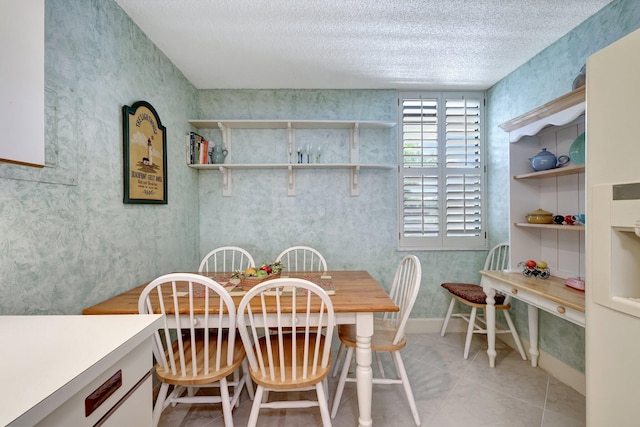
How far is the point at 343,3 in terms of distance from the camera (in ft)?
5.52

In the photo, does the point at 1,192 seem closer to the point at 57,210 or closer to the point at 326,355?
the point at 57,210

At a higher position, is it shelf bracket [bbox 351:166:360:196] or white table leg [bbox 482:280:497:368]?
shelf bracket [bbox 351:166:360:196]

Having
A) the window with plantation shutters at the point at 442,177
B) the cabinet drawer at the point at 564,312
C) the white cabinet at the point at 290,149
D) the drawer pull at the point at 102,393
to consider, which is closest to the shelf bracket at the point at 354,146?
the white cabinet at the point at 290,149

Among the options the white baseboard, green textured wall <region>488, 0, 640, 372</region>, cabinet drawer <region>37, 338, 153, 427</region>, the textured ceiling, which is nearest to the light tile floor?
the white baseboard

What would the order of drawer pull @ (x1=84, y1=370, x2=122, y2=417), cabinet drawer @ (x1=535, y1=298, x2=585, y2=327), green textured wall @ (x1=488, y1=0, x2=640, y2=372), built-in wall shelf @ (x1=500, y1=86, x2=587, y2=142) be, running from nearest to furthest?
drawer pull @ (x1=84, y1=370, x2=122, y2=417), cabinet drawer @ (x1=535, y1=298, x2=585, y2=327), built-in wall shelf @ (x1=500, y1=86, x2=587, y2=142), green textured wall @ (x1=488, y1=0, x2=640, y2=372)

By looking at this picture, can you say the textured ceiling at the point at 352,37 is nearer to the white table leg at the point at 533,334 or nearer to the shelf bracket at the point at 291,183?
the shelf bracket at the point at 291,183

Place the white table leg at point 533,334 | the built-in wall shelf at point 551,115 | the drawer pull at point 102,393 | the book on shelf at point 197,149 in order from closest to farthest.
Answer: the drawer pull at point 102,393 < the built-in wall shelf at point 551,115 < the white table leg at point 533,334 < the book on shelf at point 197,149

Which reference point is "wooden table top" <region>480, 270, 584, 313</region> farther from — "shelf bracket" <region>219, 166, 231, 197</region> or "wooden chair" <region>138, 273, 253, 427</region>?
"shelf bracket" <region>219, 166, 231, 197</region>

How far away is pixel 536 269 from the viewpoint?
6.86 feet

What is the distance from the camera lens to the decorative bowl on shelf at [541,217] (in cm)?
204

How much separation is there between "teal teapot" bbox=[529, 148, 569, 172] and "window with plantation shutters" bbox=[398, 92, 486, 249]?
884mm

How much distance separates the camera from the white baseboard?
6.42 ft

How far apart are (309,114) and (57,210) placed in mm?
2180

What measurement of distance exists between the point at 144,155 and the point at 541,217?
2869mm
